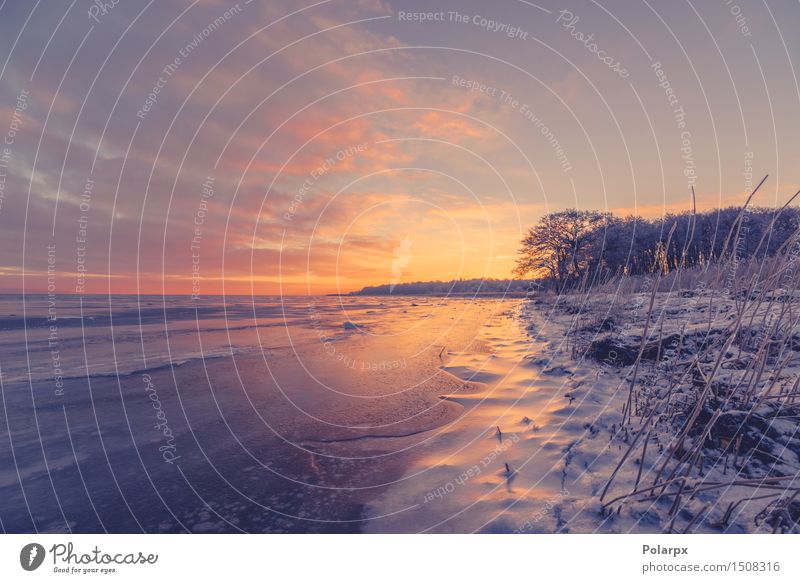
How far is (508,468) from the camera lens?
4.07 metres

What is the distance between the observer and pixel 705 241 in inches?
1962

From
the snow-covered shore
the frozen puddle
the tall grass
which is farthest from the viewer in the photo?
the frozen puddle

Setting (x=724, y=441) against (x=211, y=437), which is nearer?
(x=724, y=441)

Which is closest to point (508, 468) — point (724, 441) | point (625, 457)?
point (625, 457)

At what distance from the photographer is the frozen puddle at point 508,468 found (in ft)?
10.8

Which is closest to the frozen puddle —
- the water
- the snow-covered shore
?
the snow-covered shore

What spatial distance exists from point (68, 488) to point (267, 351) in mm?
9283

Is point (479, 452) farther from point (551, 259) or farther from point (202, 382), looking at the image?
point (551, 259)

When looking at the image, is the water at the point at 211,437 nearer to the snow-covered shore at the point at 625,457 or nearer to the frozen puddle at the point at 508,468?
the frozen puddle at the point at 508,468

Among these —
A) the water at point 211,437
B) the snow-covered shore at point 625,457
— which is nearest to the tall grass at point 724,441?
the snow-covered shore at point 625,457

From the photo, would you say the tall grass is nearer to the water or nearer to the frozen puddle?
the frozen puddle

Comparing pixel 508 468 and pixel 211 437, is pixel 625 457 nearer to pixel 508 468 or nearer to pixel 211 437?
pixel 508 468

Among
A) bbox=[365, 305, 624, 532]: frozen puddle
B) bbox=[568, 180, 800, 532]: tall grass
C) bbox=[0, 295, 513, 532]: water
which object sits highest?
bbox=[568, 180, 800, 532]: tall grass

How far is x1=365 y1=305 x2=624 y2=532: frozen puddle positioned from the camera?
328 centimetres
